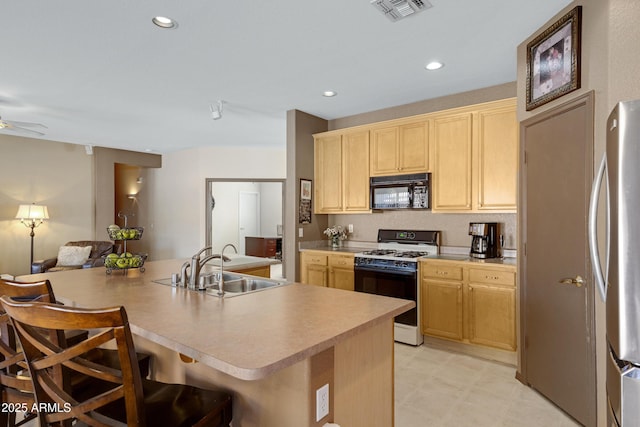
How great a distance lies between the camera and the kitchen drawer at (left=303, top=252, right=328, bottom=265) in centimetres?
433

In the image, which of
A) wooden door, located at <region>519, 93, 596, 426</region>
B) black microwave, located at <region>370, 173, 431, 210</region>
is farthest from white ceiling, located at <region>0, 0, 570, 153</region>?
black microwave, located at <region>370, 173, 431, 210</region>

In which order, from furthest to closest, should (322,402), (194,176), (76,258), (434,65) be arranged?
(194,176)
(76,258)
(434,65)
(322,402)

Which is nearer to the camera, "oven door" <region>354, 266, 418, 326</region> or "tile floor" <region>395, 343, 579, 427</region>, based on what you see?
"tile floor" <region>395, 343, 579, 427</region>

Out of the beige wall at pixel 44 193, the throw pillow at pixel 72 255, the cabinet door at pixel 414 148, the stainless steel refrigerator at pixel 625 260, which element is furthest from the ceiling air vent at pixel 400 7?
the beige wall at pixel 44 193

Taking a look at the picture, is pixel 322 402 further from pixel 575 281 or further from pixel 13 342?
pixel 575 281

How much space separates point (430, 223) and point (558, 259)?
1.75 meters

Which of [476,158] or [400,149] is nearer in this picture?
[476,158]

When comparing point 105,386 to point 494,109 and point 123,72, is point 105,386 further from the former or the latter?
point 494,109

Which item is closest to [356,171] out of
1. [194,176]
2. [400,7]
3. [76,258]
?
[400,7]

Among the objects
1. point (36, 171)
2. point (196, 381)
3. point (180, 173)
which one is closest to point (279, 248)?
point (180, 173)

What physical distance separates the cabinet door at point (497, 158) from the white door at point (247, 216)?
22.4 ft

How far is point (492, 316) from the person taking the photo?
10.5 feet

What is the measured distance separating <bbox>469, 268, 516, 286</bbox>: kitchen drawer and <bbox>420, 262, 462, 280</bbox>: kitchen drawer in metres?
0.13

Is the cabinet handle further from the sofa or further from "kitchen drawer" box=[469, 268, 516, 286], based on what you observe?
the sofa
